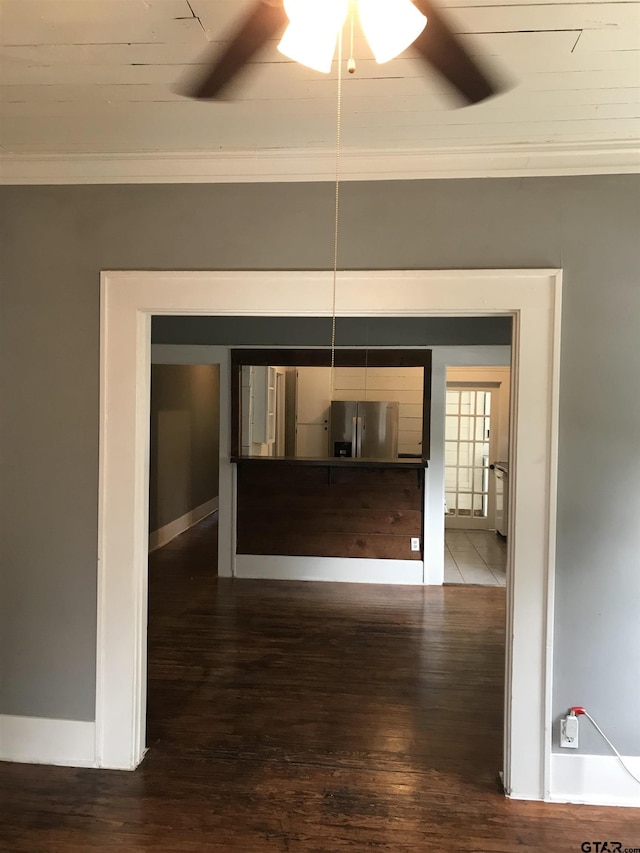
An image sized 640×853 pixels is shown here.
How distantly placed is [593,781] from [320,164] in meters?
2.52

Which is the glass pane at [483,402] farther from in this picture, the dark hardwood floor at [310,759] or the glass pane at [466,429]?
the dark hardwood floor at [310,759]

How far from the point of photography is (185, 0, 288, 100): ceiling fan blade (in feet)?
4.27

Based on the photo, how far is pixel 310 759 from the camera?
7.38 feet

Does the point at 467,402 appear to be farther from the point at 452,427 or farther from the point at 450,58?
the point at 450,58

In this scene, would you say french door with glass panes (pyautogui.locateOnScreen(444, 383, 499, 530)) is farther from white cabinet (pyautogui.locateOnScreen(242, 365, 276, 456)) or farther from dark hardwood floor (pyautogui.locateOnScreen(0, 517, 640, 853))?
dark hardwood floor (pyautogui.locateOnScreen(0, 517, 640, 853))

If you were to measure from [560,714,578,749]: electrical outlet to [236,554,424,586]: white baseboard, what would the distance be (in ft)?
8.82

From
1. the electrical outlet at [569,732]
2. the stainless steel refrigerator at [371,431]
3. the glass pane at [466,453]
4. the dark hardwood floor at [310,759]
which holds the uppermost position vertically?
the stainless steel refrigerator at [371,431]

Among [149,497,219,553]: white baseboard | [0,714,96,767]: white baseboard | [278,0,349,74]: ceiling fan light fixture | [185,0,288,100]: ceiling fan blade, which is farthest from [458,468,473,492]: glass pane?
[278,0,349,74]: ceiling fan light fixture

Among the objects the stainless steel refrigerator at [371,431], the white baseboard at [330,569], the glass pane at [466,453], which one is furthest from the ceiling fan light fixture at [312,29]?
the glass pane at [466,453]

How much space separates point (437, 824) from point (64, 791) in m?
1.38

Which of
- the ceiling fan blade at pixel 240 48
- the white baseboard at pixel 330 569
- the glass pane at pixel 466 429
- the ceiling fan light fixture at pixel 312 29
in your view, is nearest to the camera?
Result: the ceiling fan light fixture at pixel 312 29

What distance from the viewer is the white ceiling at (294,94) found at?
1322mm

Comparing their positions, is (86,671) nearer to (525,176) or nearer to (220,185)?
(220,185)

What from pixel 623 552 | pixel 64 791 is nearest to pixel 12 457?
pixel 64 791
